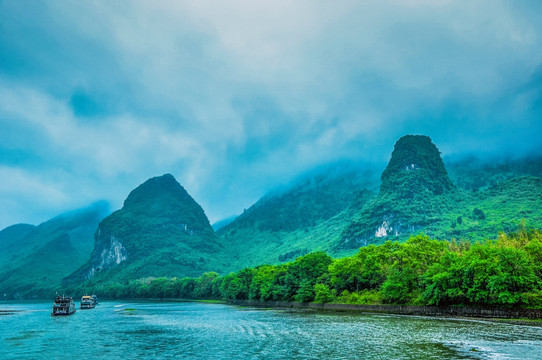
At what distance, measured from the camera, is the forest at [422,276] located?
6631 cm

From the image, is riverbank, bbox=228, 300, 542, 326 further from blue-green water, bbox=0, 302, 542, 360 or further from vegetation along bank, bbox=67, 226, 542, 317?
blue-green water, bbox=0, 302, 542, 360

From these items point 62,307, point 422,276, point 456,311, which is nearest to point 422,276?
point 422,276

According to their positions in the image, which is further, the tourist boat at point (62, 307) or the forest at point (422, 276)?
the tourist boat at point (62, 307)

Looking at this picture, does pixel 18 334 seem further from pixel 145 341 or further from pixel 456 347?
pixel 456 347

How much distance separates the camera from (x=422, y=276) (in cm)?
8375

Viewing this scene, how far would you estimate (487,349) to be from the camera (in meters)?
38.1

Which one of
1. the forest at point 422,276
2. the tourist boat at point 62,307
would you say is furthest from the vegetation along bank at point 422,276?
the tourist boat at point 62,307

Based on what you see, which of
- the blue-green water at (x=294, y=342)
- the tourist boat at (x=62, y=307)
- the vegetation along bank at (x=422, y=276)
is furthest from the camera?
the tourist boat at (x=62, y=307)

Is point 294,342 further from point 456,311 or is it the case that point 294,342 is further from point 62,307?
point 62,307

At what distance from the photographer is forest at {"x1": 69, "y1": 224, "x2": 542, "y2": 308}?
218 feet

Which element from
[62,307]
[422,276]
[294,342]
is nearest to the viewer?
[294,342]

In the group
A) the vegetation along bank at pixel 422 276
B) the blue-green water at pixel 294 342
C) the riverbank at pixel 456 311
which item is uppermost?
the vegetation along bank at pixel 422 276

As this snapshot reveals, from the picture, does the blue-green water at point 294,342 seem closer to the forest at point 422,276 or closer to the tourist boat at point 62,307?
the forest at point 422,276

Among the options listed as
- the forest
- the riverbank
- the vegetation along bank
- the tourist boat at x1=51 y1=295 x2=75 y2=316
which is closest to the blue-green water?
the riverbank
